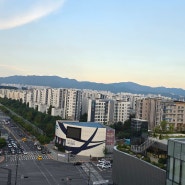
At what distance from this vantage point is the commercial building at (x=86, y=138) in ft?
94.9

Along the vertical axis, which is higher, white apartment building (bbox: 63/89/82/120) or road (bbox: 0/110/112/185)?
white apartment building (bbox: 63/89/82/120)

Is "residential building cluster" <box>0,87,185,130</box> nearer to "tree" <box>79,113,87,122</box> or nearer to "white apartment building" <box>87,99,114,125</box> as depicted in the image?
"white apartment building" <box>87,99,114,125</box>

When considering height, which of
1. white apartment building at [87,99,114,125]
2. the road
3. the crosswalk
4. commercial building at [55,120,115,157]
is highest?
white apartment building at [87,99,114,125]

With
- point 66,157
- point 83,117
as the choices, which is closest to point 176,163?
point 66,157

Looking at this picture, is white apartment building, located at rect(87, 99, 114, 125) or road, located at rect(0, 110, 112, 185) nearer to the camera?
road, located at rect(0, 110, 112, 185)

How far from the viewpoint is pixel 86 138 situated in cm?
2892

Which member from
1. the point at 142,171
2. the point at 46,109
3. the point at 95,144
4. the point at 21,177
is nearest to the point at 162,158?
the point at 142,171

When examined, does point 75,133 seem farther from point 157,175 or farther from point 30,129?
point 157,175

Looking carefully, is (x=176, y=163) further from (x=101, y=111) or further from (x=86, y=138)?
(x=101, y=111)

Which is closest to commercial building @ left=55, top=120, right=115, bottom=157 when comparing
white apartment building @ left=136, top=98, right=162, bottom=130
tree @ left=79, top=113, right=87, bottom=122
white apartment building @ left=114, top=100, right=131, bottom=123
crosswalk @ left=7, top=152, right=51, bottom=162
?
crosswalk @ left=7, top=152, right=51, bottom=162

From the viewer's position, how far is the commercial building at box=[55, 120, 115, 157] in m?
28.9

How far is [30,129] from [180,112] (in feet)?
53.6

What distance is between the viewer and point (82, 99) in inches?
1957

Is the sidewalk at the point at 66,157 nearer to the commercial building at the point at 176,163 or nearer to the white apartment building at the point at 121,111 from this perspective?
the white apartment building at the point at 121,111
